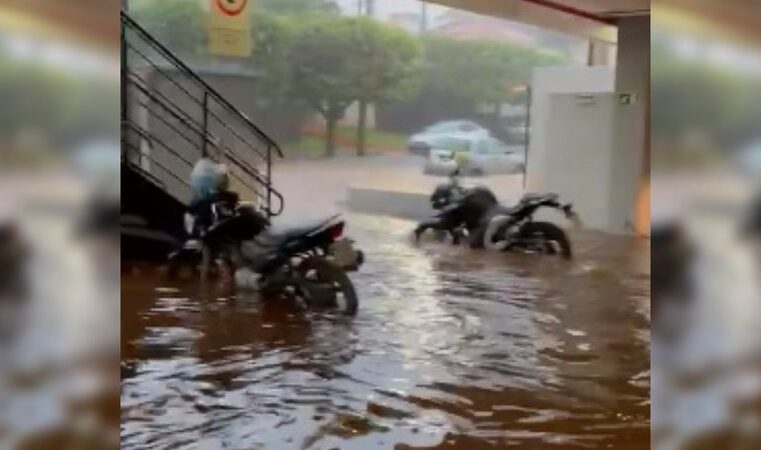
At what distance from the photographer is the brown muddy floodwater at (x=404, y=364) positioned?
3.22 m

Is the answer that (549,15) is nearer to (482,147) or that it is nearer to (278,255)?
(482,147)

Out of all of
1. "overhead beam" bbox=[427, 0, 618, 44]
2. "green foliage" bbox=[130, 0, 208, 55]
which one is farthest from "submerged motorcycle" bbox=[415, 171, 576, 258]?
"green foliage" bbox=[130, 0, 208, 55]

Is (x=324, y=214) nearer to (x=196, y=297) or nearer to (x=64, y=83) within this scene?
(x=196, y=297)

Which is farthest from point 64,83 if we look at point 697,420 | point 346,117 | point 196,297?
point 346,117

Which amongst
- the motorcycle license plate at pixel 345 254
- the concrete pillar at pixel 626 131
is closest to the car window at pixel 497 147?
the concrete pillar at pixel 626 131

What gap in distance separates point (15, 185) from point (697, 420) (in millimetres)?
1055

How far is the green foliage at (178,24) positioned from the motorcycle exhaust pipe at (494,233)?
8.56 ft

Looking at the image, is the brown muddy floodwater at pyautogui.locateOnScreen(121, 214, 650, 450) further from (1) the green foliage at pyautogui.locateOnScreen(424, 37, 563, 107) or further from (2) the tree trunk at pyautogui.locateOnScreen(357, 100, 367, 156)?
(1) the green foliage at pyautogui.locateOnScreen(424, 37, 563, 107)

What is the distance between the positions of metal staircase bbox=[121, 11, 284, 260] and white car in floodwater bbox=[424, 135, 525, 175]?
1.37m

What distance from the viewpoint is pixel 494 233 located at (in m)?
7.26

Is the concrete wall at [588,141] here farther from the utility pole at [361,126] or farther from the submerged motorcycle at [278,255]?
the submerged motorcycle at [278,255]

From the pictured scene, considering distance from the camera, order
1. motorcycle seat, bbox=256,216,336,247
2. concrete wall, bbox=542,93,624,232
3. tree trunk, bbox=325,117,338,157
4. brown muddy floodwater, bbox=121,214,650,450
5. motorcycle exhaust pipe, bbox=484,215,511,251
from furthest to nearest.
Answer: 1. concrete wall, bbox=542,93,624,232
2. motorcycle exhaust pipe, bbox=484,215,511,251
3. tree trunk, bbox=325,117,338,157
4. motorcycle seat, bbox=256,216,336,247
5. brown muddy floodwater, bbox=121,214,650,450

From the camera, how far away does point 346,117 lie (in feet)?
22.6

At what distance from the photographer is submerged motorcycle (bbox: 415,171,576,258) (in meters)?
7.28
